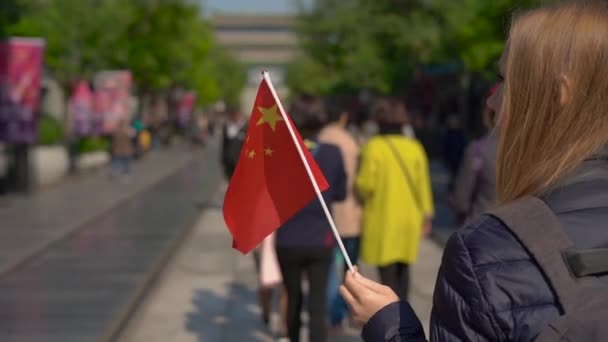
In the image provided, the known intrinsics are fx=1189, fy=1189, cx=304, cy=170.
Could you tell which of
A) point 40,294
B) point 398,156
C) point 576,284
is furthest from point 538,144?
point 40,294

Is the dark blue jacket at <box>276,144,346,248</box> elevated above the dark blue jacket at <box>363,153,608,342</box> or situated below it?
below

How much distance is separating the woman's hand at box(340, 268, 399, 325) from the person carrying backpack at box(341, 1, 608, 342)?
38 cm

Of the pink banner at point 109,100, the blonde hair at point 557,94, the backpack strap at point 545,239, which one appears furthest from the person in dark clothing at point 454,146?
the backpack strap at point 545,239

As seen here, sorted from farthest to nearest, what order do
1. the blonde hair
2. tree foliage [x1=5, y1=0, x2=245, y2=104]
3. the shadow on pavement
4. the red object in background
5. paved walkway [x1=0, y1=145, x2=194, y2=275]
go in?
tree foliage [x1=5, y1=0, x2=245, y2=104] < the red object in background < paved walkway [x1=0, y1=145, x2=194, y2=275] < the shadow on pavement < the blonde hair

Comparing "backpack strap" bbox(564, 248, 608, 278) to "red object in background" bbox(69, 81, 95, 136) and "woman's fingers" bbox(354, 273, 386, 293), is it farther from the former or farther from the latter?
"red object in background" bbox(69, 81, 95, 136)

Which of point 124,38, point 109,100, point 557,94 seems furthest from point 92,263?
point 124,38

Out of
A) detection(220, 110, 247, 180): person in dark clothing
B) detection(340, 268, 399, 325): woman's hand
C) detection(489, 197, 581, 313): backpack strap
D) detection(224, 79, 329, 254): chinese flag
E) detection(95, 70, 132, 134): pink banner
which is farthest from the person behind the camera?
detection(95, 70, 132, 134): pink banner

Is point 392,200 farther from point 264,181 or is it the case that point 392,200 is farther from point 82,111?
point 82,111

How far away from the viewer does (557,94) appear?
2021 mm

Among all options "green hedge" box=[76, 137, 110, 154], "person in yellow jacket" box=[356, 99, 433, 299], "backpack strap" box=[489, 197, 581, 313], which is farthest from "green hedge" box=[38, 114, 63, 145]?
"backpack strap" box=[489, 197, 581, 313]

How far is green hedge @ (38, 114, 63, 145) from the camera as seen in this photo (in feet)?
89.9

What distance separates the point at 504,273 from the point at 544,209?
0.14 m

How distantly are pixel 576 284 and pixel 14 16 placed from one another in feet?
66.8

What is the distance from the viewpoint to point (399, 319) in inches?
92.0
